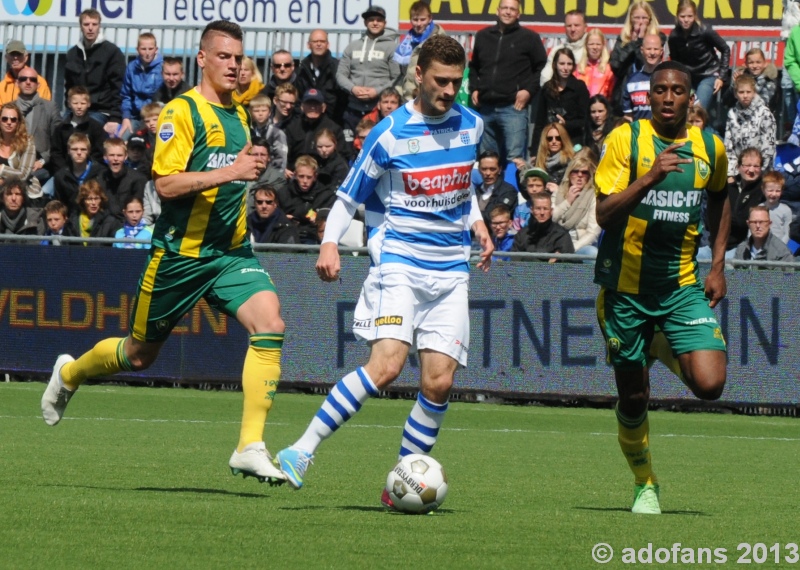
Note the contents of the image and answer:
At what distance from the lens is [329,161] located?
18.0 m

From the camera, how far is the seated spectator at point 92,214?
1708cm

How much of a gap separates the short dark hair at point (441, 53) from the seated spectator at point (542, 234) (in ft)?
26.5

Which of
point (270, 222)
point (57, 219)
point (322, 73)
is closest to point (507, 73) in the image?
point (322, 73)

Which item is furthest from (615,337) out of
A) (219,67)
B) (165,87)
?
(165,87)

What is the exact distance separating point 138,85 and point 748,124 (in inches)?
311

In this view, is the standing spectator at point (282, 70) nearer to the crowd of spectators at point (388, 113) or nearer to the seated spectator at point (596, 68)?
the crowd of spectators at point (388, 113)

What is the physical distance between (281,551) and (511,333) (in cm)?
936

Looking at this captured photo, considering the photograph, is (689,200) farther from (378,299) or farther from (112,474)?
(112,474)

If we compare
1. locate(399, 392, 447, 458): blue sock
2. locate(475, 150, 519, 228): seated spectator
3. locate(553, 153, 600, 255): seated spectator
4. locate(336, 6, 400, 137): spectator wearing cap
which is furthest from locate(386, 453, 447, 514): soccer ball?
locate(336, 6, 400, 137): spectator wearing cap

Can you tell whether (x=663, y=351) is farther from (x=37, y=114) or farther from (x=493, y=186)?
(x=37, y=114)

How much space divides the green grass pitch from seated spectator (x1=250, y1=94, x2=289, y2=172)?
4627mm

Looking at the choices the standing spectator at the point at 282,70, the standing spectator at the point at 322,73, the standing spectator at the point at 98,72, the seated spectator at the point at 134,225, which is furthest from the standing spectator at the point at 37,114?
the standing spectator at the point at 322,73

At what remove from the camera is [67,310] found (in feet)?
53.3

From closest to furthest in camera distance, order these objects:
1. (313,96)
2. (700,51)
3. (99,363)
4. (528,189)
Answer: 1. (99,363)
2. (528,189)
3. (700,51)
4. (313,96)
